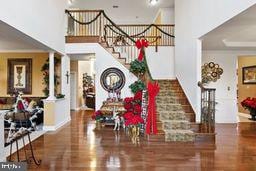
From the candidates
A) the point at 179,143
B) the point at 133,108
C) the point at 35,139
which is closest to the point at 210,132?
the point at 179,143

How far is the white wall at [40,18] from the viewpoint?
182 inches

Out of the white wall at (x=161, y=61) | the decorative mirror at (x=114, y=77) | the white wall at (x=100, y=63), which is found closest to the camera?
the white wall at (x=100, y=63)

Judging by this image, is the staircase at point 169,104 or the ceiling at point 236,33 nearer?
the ceiling at point 236,33

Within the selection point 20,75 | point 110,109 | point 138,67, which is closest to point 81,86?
point 20,75

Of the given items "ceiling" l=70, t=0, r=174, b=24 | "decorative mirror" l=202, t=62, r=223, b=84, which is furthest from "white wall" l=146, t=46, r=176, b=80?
"ceiling" l=70, t=0, r=174, b=24

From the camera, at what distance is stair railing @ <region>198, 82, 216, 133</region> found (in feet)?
20.2

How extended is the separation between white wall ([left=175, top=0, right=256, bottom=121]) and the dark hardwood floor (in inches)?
55.6

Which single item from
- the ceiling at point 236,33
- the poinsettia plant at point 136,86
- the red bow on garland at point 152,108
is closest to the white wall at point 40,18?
the poinsettia plant at point 136,86

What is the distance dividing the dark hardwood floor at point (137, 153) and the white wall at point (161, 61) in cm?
359

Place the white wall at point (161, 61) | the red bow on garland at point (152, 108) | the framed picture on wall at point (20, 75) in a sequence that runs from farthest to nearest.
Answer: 1. the white wall at point (161, 61)
2. the framed picture on wall at point (20, 75)
3. the red bow on garland at point (152, 108)

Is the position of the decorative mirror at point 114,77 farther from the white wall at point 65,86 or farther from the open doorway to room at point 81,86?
the open doorway to room at point 81,86

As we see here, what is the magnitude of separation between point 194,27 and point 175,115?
2.38m

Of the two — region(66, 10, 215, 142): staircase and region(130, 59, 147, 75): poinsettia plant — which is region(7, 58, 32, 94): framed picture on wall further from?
region(130, 59, 147, 75): poinsettia plant

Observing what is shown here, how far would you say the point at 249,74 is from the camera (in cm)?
1075
